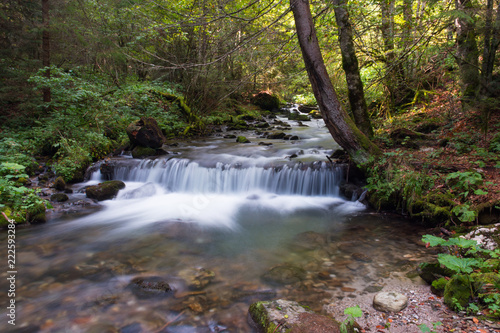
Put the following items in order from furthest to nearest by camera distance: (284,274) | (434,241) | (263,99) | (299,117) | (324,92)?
(263,99)
(299,117)
(324,92)
(284,274)
(434,241)

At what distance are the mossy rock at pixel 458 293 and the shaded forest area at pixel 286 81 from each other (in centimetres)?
195

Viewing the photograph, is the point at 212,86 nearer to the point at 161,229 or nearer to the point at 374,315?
the point at 161,229

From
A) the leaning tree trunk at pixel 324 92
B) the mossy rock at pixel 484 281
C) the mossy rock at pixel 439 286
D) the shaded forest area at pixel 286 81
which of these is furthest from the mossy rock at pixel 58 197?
the mossy rock at pixel 484 281

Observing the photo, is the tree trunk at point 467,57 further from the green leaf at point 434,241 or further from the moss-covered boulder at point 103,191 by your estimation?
the moss-covered boulder at point 103,191

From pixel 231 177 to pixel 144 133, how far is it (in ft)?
13.0

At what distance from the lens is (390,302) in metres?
2.82

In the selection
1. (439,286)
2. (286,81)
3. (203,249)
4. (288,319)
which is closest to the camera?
(288,319)

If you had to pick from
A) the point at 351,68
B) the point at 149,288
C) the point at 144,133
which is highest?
the point at 351,68

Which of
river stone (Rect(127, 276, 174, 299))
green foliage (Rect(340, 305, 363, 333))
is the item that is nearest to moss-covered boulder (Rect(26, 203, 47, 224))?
river stone (Rect(127, 276, 174, 299))

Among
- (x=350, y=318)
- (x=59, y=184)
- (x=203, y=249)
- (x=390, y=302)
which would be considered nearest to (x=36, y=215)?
(x=59, y=184)

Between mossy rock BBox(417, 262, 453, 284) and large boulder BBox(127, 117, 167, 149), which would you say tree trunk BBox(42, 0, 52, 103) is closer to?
large boulder BBox(127, 117, 167, 149)

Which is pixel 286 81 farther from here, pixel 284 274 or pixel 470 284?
pixel 470 284

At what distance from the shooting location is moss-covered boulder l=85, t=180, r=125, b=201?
744cm

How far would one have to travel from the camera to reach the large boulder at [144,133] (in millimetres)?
10156
